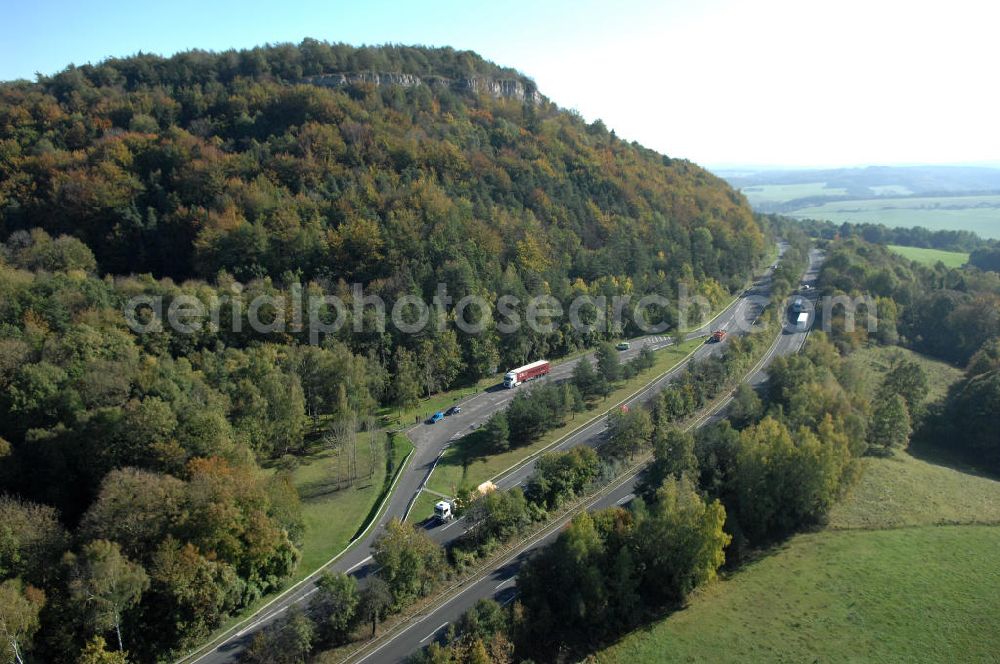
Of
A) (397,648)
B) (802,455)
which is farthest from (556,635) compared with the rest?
(802,455)

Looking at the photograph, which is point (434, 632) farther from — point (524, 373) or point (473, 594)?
point (524, 373)

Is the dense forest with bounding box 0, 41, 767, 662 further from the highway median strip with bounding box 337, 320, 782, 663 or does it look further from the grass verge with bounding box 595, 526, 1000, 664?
the grass verge with bounding box 595, 526, 1000, 664

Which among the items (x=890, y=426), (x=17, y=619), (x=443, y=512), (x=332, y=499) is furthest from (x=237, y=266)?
(x=890, y=426)

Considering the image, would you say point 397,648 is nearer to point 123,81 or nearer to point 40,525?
point 40,525

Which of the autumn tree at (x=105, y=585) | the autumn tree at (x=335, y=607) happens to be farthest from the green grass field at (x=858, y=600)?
the autumn tree at (x=105, y=585)

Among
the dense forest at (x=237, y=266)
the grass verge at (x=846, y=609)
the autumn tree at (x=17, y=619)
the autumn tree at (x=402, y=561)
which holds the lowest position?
the grass verge at (x=846, y=609)

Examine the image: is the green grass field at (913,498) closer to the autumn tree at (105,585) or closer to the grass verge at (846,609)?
the grass verge at (846,609)
